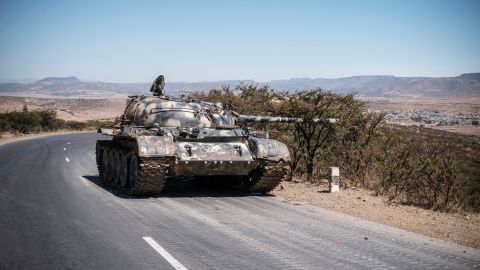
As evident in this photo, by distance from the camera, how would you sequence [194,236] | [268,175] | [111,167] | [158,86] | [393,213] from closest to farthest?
1. [194,236]
2. [393,213]
3. [268,175]
4. [111,167]
5. [158,86]

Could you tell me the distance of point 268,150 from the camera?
1145cm

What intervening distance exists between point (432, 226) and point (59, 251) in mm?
6373

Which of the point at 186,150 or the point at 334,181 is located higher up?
the point at 186,150

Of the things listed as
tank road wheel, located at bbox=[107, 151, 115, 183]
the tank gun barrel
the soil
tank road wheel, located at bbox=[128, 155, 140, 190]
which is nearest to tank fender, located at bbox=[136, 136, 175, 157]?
tank road wheel, located at bbox=[128, 155, 140, 190]

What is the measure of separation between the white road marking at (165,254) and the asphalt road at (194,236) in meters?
0.01

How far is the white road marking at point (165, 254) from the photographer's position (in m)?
5.69

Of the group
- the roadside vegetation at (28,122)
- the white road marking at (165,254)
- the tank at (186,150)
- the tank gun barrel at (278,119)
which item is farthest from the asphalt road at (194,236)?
the roadside vegetation at (28,122)

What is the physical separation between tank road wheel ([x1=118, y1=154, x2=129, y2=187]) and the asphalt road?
0.69 m

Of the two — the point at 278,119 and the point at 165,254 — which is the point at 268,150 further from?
the point at 165,254

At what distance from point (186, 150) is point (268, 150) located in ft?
6.37

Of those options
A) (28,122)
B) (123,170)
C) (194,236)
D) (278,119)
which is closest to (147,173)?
(123,170)

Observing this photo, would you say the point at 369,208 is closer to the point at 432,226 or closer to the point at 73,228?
the point at 432,226

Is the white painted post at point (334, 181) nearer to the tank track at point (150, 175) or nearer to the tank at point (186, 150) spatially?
the tank at point (186, 150)

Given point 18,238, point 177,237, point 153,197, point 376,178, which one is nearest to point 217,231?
point 177,237
